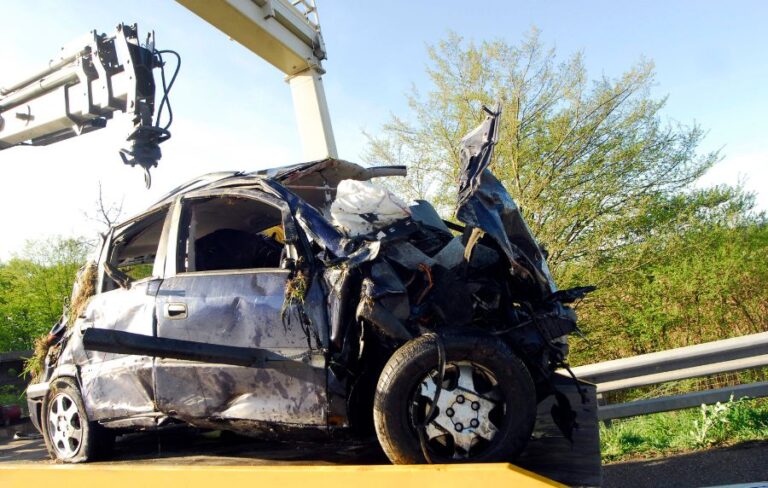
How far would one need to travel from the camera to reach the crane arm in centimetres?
566

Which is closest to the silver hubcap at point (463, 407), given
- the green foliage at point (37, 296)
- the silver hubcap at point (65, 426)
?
the silver hubcap at point (65, 426)

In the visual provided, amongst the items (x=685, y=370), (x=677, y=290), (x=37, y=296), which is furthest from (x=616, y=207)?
(x=37, y=296)

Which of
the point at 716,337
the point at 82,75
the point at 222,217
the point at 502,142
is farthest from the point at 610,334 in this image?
the point at 82,75

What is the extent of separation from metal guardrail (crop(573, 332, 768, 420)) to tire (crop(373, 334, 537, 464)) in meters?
3.01

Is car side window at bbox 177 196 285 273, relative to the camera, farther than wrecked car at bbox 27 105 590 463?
Yes

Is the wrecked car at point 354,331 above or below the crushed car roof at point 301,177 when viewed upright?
below

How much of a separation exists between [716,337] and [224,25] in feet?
31.5

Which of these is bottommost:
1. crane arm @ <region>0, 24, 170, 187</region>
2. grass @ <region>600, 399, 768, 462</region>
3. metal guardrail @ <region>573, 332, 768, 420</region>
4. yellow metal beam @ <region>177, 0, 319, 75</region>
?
grass @ <region>600, 399, 768, 462</region>

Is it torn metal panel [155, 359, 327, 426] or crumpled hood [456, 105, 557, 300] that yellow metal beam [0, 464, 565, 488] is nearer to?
torn metal panel [155, 359, 327, 426]

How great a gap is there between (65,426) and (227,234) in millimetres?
1765

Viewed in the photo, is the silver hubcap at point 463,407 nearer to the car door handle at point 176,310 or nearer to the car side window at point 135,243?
the car door handle at point 176,310

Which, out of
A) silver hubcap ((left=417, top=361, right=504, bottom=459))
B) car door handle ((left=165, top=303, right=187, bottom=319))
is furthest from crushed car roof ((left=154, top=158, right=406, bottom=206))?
silver hubcap ((left=417, top=361, right=504, bottom=459))

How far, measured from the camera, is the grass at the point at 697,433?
16.2 feet

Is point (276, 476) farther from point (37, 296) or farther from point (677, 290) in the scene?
point (37, 296)
